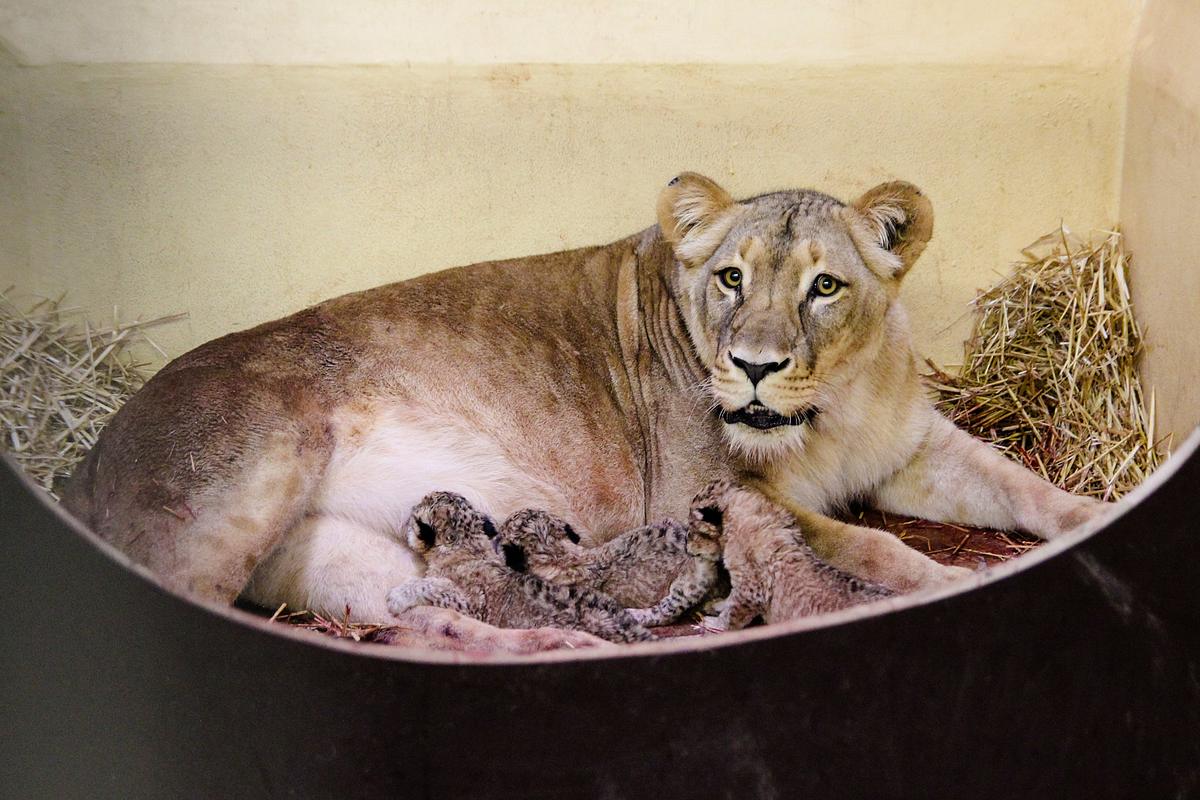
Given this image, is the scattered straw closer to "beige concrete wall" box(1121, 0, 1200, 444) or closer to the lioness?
the lioness

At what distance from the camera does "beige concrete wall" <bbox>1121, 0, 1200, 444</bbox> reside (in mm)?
2389

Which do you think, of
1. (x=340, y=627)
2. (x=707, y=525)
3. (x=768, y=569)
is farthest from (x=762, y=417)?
(x=340, y=627)

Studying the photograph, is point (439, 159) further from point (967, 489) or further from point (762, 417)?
point (967, 489)

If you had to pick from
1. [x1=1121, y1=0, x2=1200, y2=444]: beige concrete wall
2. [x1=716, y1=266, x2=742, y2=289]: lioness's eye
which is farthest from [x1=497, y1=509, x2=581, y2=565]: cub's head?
[x1=1121, y1=0, x2=1200, y2=444]: beige concrete wall

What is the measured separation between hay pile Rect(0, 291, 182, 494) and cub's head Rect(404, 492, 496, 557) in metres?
1.02

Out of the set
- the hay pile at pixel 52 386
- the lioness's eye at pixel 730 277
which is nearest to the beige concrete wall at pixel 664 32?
the hay pile at pixel 52 386

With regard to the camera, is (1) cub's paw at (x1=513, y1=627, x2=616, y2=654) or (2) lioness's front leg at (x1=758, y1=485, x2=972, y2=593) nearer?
(1) cub's paw at (x1=513, y1=627, x2=616, y2=654)

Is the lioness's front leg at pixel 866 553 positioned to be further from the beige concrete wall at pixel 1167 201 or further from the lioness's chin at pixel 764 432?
the beige concrete wall at pixel 1167 201

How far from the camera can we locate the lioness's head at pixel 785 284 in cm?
309

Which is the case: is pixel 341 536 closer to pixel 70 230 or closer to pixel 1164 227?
pixel 70 230

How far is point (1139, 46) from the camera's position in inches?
99.7

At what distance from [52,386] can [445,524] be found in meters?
1.20

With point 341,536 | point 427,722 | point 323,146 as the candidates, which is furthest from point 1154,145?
point 341,536

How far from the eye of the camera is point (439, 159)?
276 cm
